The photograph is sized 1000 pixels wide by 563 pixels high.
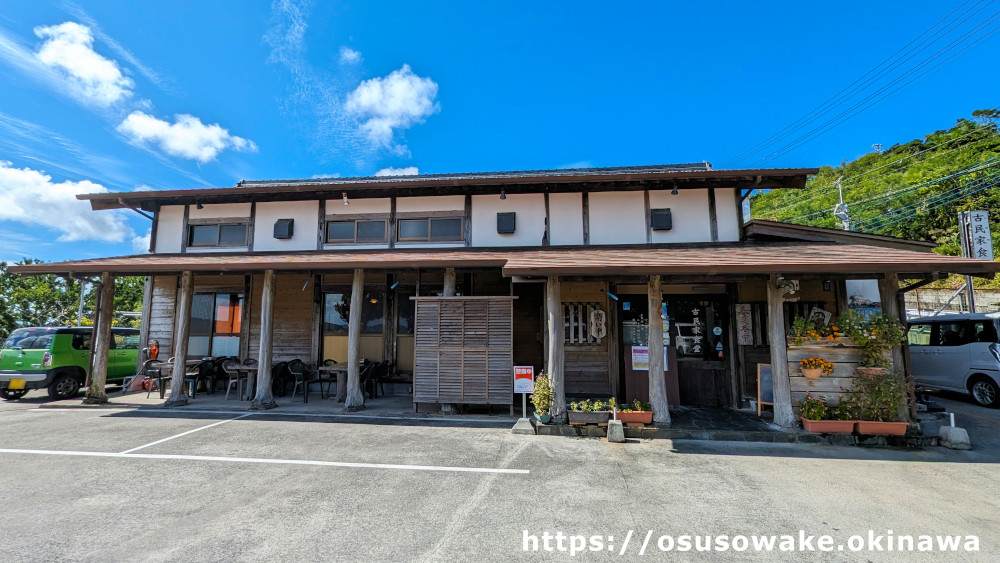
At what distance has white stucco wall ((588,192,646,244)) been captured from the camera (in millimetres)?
8766

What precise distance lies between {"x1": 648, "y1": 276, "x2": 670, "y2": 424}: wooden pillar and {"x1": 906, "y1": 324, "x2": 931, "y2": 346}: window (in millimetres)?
8101

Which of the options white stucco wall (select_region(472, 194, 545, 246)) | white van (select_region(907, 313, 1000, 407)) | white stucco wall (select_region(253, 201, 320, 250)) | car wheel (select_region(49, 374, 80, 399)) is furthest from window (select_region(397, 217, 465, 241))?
white van (select_region(907, 313, 1000, 407))

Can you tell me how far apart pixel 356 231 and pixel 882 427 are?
10.2m

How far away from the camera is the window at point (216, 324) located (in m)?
10.5

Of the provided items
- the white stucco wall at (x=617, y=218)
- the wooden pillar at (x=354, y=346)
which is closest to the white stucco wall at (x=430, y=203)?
the wooden pillar at (x=354, y=346)

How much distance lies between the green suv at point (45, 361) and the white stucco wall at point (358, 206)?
6501mm

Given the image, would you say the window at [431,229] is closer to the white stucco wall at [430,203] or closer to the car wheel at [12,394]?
the white stucco wall at [430,203]

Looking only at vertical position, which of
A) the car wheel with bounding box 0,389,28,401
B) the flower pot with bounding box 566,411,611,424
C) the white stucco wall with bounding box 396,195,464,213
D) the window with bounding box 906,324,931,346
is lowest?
the car wheel with bounding box 0,389,28,401

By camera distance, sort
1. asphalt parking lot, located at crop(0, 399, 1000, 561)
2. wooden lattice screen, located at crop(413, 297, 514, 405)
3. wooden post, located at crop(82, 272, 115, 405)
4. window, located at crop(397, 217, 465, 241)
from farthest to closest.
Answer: window, located at crop(397, 217, 465, 241) → wooden post, located at crop(82, 272, 115, 405) → wooden lattice screen, located at crop(413, 297, 514, 405) → asphalt parking lot, located at crop(0, 399, 1000, 561)

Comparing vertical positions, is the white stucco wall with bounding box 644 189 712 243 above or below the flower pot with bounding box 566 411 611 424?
above

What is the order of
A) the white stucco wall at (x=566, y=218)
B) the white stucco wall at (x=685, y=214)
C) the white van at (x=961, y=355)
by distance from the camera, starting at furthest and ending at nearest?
the white stucco wall at (x=566, y=218) → the white stucco wall at (x=685, y=214) → the white van at (x=961, y=355)

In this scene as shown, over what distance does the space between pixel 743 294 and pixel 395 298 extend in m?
7.69

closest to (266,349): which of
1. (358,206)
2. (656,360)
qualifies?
(358,206)

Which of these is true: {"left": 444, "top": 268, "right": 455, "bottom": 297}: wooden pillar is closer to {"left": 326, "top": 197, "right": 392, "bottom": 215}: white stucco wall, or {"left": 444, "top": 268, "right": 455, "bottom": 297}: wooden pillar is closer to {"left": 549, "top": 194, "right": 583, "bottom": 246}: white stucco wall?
{"left": 549, "top": 194, "right": 583, "bottom": 246}: white stucco wall
